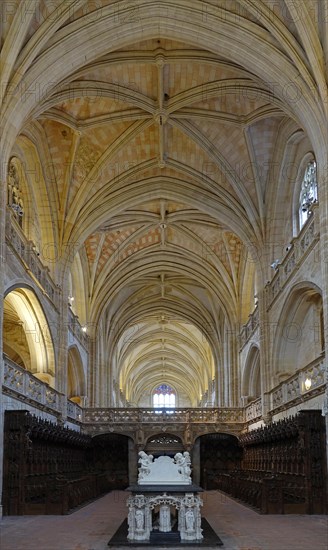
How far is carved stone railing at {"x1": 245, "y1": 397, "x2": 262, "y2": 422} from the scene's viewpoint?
2672cm

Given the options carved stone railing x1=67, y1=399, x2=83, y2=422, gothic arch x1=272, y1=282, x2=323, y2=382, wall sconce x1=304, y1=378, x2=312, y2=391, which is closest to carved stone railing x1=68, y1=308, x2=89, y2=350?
carved stone railing x1=67, y1=399, x2=83, y2=422

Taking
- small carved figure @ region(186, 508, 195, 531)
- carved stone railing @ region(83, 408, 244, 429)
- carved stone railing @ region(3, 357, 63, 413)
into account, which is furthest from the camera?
carved stone railing @ region(83, 408, 244, 429)

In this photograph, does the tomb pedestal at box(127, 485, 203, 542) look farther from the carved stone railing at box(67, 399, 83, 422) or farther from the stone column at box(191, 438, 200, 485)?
the stone column at box(191, 438, 200, 485)

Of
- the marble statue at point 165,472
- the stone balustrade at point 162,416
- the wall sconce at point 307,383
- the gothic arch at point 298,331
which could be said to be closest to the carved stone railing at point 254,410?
the stone balustrade at point 162,416

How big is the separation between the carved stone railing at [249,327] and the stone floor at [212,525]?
11.5m

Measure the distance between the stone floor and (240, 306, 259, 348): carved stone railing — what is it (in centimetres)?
1148

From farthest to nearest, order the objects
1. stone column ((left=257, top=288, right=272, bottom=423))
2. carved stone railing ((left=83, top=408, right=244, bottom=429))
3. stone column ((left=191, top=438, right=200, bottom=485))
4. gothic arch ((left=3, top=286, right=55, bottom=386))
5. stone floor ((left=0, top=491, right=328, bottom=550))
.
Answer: carved stone railing ((left=83, top=408, right=244, bottom=429)) → stone column ((left=191, top=438, right=200, bottom=485)) → stone column ((left=257, top=288, right=272, bottom=423)) → gothic arch ((left=3, top=286, right=55, bottom=386)) → stone floor ((left=0, top=491, right=328, bottom=550))

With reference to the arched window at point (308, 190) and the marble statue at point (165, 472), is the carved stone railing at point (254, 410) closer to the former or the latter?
the arched window at point (308, 190)

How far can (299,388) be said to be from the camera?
1973cm

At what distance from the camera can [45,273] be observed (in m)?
23.4

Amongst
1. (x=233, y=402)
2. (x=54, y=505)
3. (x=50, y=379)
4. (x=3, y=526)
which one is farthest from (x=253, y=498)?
(x=233, y=402)

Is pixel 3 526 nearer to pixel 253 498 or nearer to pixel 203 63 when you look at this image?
pixel 253 498

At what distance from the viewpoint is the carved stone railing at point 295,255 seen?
59.5 feet

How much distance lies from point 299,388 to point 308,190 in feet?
19.9
